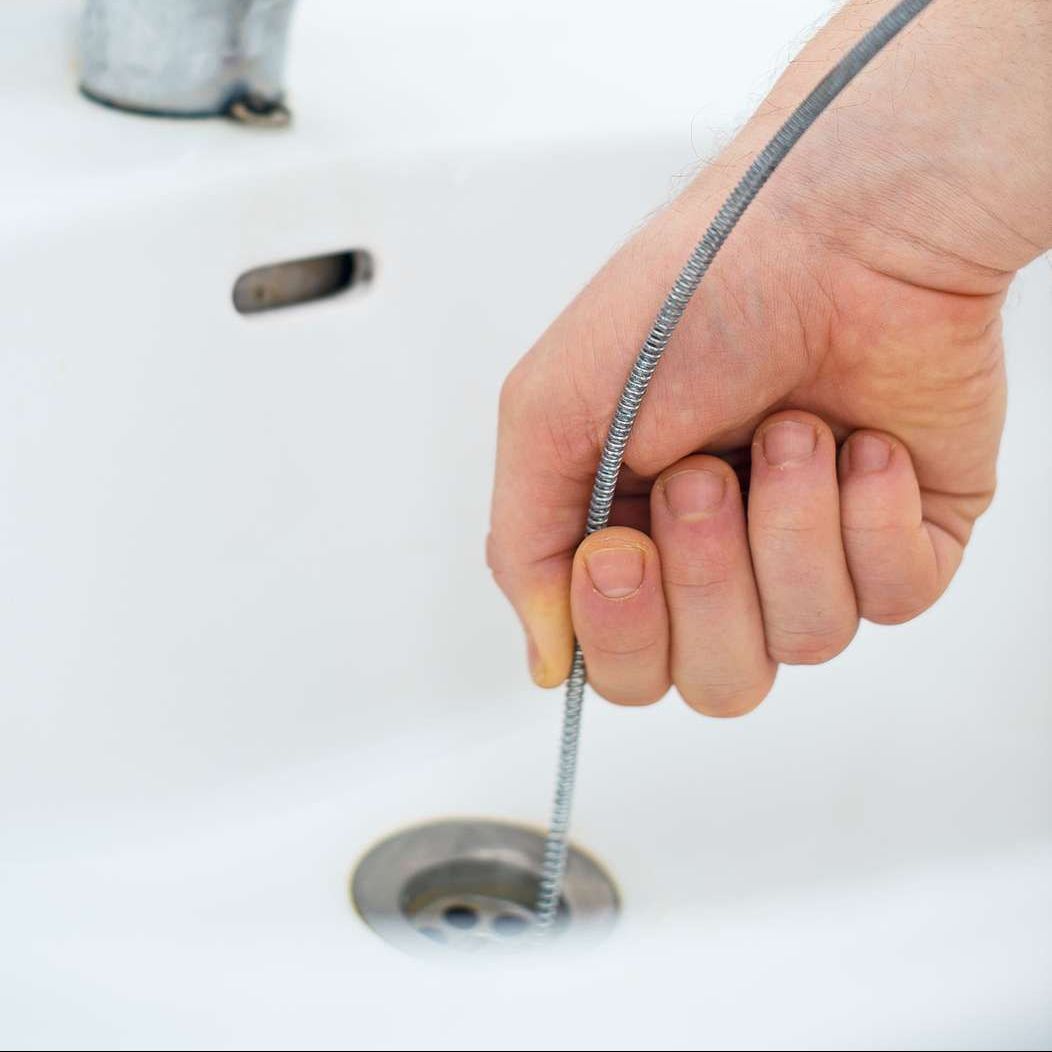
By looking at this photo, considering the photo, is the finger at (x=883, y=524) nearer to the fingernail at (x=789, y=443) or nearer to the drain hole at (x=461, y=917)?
the fingernail at (x=789, y=443)

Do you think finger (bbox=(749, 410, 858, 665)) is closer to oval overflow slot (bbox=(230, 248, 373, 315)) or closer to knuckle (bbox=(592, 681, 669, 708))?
knuckle (bbox=(592, 681, 669, 708))

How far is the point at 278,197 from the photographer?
0.46 metres

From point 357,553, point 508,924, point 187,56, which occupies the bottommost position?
point 508,924

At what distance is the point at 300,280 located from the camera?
0.49m

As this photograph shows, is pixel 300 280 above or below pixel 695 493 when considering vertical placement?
above

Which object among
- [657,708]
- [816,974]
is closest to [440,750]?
[657,708]

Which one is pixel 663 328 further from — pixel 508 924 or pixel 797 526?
pixel 508 924

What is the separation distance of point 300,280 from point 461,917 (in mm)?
214

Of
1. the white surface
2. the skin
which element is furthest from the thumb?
the white surface

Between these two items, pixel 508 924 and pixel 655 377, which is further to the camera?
pixel 508 924

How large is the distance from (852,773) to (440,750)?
0.15 meters

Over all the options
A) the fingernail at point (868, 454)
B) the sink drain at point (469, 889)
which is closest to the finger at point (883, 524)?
the fingernail at point (868, 454)

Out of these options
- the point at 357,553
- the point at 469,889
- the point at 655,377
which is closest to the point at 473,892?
the point at 469,889

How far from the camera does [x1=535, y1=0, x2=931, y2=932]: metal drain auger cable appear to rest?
28cm
